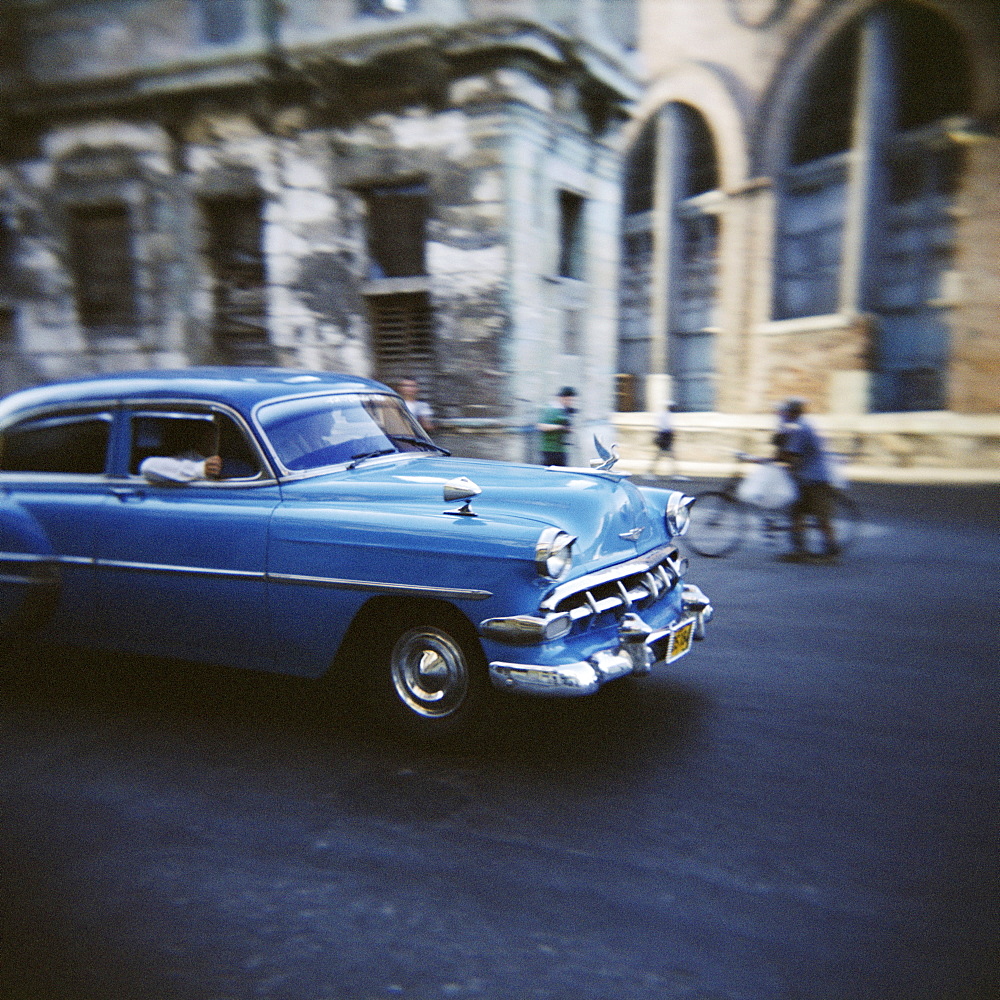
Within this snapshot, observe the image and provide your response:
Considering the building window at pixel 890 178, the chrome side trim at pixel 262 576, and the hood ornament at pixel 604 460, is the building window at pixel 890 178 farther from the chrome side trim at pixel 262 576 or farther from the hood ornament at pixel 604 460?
the chrome side trim at pixel 262 576

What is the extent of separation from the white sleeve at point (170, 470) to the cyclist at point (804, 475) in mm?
5766

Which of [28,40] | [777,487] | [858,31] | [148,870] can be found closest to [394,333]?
[777,487]

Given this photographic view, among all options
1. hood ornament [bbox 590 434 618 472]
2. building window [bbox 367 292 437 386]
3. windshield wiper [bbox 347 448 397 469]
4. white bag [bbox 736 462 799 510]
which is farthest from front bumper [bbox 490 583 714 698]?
building window [bbox 367 292 437 386]

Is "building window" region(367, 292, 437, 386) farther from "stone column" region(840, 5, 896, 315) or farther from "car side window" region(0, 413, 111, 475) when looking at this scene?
"stone column" region(840, 5, 896, 315)

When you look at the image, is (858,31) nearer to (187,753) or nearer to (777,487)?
(777,487)

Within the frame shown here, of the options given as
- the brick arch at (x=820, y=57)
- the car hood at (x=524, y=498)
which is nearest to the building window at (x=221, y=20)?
the car hood at (x=524, y=498)

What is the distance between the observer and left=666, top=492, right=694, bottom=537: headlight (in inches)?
185

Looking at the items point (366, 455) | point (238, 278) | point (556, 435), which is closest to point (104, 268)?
point (238, 278)

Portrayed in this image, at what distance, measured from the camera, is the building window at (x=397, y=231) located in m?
12.1

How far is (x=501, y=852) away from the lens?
10.2 ft

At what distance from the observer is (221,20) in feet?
40.9

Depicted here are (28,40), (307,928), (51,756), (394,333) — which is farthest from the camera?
(28,40)

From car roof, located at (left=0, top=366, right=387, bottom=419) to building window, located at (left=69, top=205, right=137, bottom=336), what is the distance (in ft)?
31.9

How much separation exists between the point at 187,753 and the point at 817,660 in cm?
359
